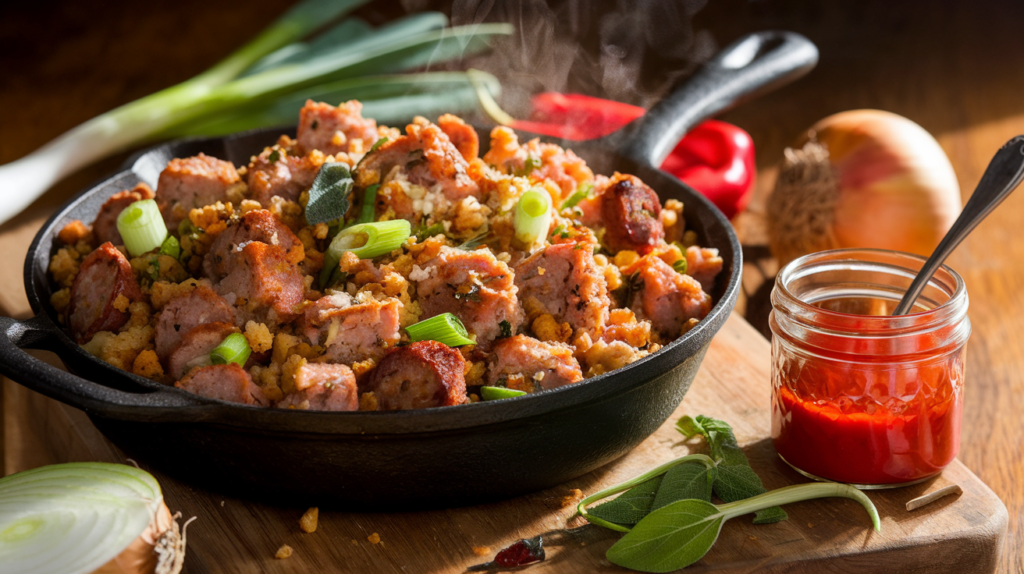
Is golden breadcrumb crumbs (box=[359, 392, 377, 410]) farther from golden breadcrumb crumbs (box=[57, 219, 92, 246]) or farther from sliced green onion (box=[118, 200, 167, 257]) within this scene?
golden breadcrumb crumbs (box=[57, 219, 92, 246])

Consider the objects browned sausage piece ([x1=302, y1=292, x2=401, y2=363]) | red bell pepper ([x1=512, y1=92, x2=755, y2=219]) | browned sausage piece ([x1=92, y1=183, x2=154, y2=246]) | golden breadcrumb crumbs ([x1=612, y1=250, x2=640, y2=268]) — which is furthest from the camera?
red bell pepper ([x1=512, y1=92, x2=755, y2=219])

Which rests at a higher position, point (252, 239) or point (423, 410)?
point (252, 239)

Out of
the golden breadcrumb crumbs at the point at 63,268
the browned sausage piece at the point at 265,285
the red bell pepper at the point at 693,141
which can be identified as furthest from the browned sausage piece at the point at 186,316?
the red bell pepper at the point at 693,141

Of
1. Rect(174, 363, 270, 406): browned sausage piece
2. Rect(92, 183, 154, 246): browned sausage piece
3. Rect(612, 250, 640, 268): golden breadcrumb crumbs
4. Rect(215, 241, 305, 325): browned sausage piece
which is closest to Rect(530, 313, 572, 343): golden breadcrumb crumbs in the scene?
Rect(612, 250, 640, 268): golden breadcrumb crumbs

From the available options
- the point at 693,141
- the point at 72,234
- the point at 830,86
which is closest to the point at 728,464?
the point at 72,234

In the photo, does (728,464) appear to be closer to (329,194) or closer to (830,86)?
(329,194)

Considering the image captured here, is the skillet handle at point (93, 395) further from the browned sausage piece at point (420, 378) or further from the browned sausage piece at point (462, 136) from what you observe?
the browned sausage piece at point (462, 136)
